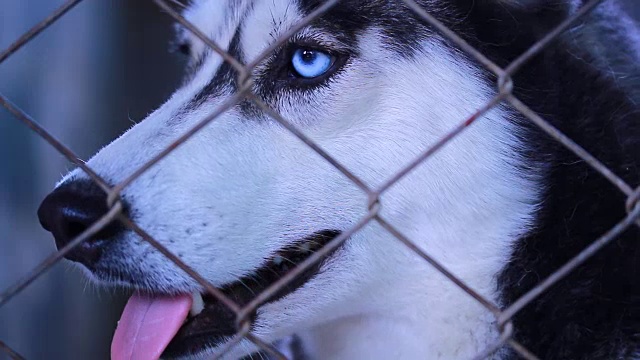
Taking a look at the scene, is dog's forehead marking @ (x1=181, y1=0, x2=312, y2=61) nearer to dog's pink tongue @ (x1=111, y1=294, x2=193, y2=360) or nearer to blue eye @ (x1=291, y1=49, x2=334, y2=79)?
blue eye @ (x1=291, y1=49, x2=334, y2=79)

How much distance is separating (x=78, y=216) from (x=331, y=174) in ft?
2.02

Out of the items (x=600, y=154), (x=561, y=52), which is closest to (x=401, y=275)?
(x=600, y=154)

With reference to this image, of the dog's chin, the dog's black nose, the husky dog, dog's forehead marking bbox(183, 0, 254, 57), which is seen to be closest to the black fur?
the husky dog

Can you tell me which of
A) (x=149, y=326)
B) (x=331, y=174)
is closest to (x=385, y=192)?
(x=331, y=174)

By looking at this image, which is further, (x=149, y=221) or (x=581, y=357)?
(x=581, y=357)

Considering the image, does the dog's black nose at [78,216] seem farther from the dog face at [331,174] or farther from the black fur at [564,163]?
the black fur at [564,163]

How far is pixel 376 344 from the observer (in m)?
2.24

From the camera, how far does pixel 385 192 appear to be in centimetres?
204

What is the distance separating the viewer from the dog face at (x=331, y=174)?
190cm

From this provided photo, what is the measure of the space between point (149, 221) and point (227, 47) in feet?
2.22

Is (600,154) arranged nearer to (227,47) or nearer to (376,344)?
(376,344)

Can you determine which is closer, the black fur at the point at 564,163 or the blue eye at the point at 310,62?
the black fur at the point at 564,163

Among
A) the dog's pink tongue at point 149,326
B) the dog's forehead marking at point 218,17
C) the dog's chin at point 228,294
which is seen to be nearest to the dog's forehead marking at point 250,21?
the dog's forehead marking at point 218,17

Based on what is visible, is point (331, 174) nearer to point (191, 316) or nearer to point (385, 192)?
point (385, 192)
